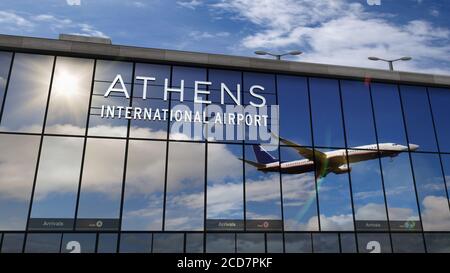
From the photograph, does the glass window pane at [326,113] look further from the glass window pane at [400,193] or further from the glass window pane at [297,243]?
the glass window pane at [297,243]

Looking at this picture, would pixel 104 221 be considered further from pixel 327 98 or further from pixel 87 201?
pixel 327 98

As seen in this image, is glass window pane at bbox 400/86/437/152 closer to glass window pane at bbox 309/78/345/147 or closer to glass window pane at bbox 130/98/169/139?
glass window pane at bbox 309/78/345/147

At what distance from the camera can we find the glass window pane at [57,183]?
709 inches

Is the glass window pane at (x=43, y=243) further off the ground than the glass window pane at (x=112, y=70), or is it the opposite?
the glass window pane at (x=112, y=70)

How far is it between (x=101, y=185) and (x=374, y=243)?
46.6ft

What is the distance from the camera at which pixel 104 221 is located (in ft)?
60.3

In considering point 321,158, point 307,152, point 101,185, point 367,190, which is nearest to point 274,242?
point 307,152

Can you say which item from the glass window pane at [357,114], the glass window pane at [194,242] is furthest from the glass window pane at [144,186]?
the glass window pane at [357,114]

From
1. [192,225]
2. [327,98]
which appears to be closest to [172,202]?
[192,225]

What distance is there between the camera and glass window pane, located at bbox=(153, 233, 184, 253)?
18516 mm

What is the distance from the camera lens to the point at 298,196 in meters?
20.6

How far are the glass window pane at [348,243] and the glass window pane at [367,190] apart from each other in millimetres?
639
